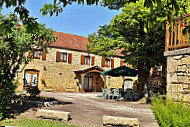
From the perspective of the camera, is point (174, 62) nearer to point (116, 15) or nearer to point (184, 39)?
point (184, 39)

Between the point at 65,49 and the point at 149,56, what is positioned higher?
the point at 65,49

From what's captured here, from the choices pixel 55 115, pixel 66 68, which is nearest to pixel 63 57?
pixel 66 68

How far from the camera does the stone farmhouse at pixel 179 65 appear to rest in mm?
5780

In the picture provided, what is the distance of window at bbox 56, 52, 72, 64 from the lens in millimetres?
21578

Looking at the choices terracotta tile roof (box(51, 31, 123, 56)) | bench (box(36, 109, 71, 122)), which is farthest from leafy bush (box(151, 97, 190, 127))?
terracotta tile roof (box(51, 31, 123, 56))

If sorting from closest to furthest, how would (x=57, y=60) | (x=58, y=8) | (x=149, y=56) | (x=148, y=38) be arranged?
(x=58, y=8) < (x=148, y=38) < (x=149, y=56) < (x=57, y=60)

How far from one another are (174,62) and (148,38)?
510 cm

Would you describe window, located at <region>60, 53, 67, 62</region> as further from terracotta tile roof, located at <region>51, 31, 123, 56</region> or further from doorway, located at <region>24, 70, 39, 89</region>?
doorway, located at <region>24, 70, 39, 89</region>

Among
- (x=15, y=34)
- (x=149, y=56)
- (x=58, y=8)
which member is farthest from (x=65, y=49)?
(x=58, y=8)

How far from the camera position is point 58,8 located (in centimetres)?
342

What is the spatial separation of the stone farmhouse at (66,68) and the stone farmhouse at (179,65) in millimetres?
14714

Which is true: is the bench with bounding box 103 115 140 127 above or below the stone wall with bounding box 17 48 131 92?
below

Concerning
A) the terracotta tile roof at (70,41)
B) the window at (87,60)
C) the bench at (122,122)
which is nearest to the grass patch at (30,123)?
the bench at (122,122)

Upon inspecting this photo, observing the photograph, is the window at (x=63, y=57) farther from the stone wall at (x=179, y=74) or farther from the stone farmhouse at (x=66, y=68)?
the stone wall at (x=179, y=74)
